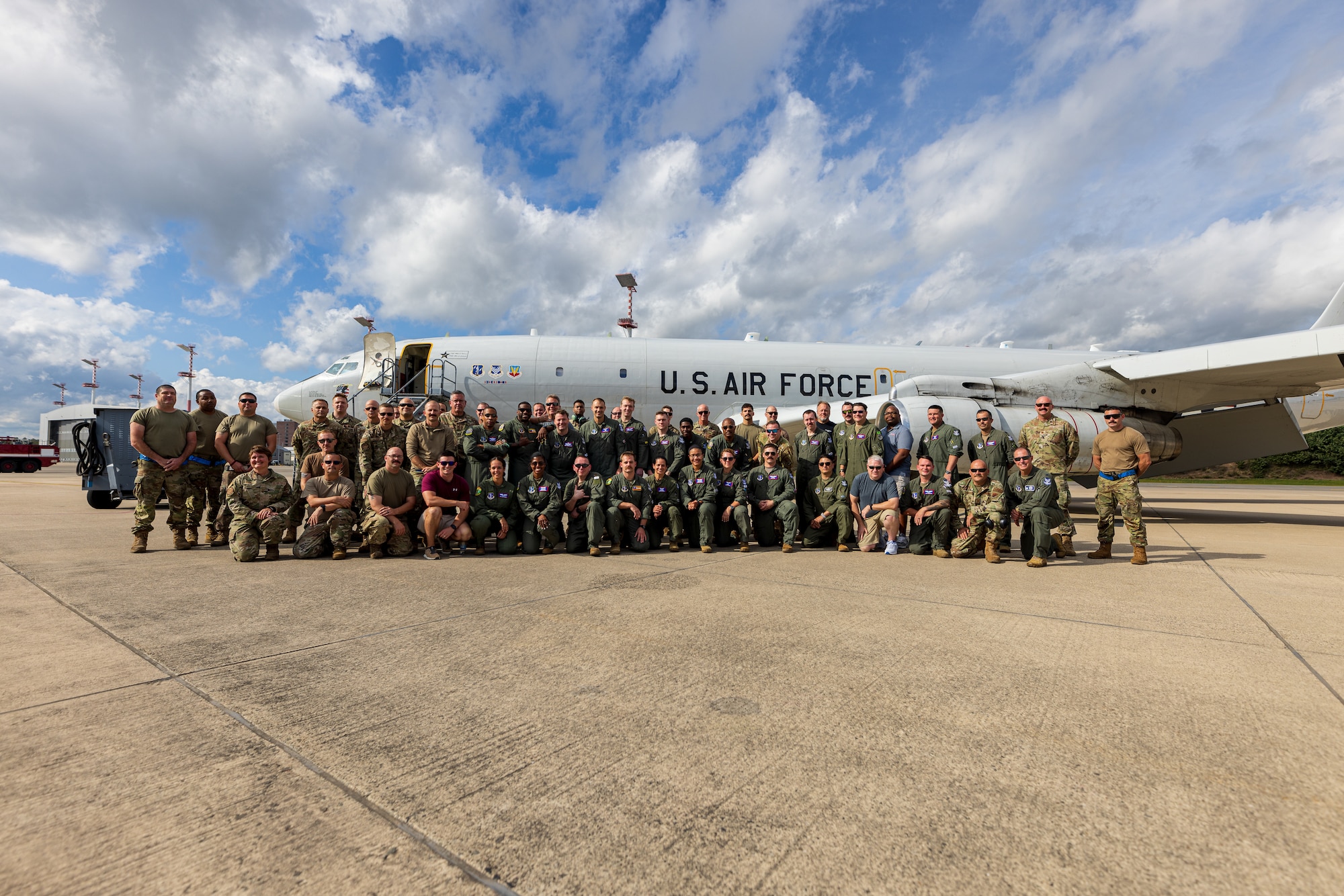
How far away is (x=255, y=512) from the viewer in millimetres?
5988

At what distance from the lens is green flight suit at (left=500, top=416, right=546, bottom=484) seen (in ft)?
24.5

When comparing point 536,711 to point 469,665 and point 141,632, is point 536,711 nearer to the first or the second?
point 469,665

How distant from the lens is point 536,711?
2.41 meters

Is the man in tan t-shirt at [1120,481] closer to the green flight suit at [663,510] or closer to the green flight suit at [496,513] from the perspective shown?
the green flight suit at [663,510]

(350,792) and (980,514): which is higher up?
(980,514)

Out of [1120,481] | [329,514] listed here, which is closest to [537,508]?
[329,514]

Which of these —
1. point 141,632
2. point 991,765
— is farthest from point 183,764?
point 991,765

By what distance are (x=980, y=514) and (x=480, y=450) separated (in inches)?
215

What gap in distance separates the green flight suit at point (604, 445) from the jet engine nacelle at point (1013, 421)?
12.3 ft

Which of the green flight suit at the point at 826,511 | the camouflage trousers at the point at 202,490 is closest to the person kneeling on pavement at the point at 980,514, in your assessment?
the green flight suit at the point at 826,511

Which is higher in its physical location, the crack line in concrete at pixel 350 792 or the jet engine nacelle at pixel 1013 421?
the jet engine nacelle at pixel 1013 421

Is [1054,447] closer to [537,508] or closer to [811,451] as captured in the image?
[811,451]

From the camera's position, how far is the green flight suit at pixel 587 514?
21.5 ft

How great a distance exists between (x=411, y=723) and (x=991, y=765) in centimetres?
203
